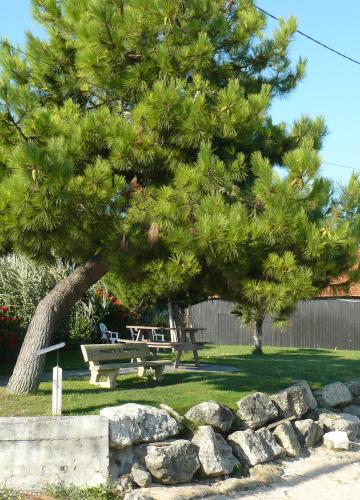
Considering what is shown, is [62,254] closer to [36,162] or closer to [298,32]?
[36,162]

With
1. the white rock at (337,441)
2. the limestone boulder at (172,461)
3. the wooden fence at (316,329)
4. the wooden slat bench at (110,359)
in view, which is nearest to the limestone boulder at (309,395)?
the white rock at (337,441)

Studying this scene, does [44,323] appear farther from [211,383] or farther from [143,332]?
[143,332]

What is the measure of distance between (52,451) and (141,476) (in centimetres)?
104

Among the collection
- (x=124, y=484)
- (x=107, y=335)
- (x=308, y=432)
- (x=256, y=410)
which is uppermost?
(x=107, y=335)

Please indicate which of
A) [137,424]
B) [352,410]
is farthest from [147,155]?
[352,410]

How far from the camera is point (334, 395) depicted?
35.5 ft

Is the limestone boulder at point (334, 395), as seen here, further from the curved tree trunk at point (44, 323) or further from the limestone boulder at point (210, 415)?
the curved tree trunk at point (44, 323)

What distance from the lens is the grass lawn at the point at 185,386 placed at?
27.7ft

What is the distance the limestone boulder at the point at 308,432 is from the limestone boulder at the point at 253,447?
755 millimetres

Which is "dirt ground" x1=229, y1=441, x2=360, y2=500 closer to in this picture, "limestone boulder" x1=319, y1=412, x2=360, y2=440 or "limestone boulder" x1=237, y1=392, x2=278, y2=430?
"limestone boulder" x1=319, y1=412, x2=360, y2=440

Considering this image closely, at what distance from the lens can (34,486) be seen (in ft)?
23.3

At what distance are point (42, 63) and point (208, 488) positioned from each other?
6.19m

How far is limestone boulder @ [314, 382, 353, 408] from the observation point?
35.0 feet

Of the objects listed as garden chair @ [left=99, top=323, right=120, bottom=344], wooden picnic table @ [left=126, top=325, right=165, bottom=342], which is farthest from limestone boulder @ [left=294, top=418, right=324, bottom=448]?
garden chair @ [left=99, top=323, right=120, bottom=344]
